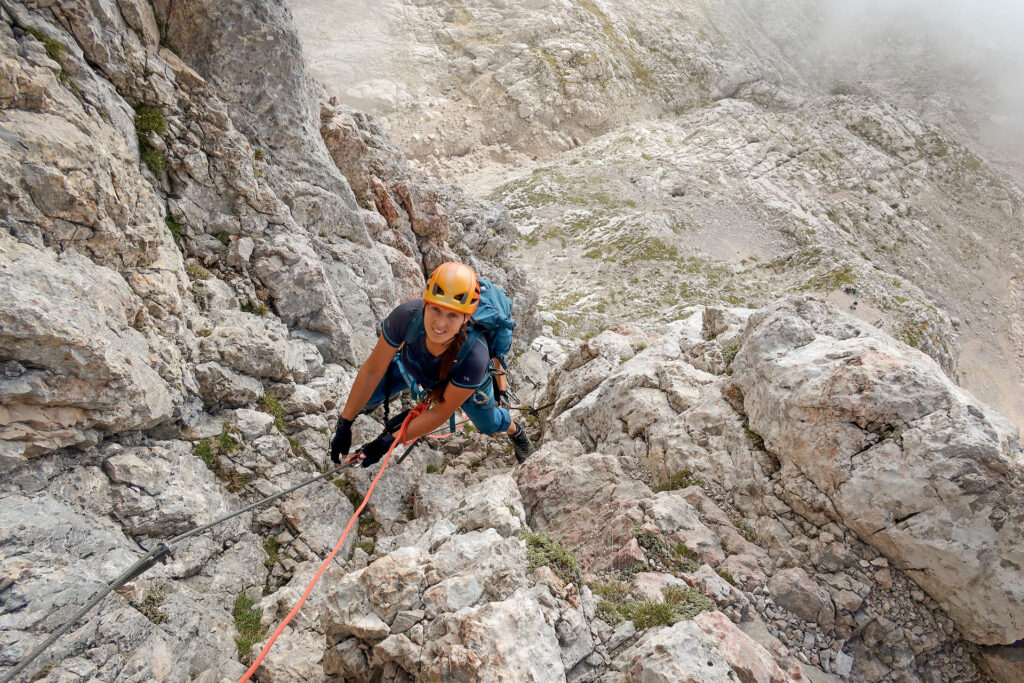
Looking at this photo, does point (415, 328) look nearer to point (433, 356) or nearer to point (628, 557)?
point (433, 356)

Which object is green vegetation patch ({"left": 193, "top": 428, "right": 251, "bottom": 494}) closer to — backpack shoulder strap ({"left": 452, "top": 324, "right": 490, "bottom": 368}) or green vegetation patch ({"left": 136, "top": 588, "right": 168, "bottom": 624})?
green vegetation patch ({"left": 136, "top": 588, "right": 168, "bottom": 624})

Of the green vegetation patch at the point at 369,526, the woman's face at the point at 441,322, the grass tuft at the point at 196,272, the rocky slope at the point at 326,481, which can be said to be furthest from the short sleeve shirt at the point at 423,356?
the grass tuft at the point at 196,272

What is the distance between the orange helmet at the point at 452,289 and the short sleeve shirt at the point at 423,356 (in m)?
0.63

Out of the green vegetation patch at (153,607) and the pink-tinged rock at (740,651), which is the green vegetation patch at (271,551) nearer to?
the green vegetation patch at (153,607)

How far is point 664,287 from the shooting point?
3844cm

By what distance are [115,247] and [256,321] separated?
2.46 metres

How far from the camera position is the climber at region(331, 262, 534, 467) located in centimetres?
584

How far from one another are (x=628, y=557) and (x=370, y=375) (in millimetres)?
4377

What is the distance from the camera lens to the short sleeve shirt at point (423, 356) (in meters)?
6.25

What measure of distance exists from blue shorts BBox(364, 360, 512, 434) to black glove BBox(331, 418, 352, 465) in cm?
53

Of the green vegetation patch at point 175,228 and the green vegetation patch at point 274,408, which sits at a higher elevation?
the green vegetation patch at point 175,228

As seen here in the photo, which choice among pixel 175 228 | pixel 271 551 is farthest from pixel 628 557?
pixel 175 228

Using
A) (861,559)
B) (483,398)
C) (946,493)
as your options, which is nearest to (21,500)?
(483,398)

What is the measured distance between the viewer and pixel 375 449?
775 cm
